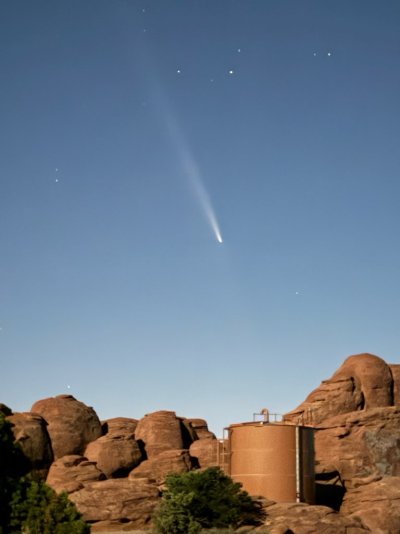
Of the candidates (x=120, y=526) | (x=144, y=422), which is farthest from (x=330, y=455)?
(x=120, y=526)

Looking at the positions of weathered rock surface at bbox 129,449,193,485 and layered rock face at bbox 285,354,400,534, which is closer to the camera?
layered rock face at bbox 285,354,400,534

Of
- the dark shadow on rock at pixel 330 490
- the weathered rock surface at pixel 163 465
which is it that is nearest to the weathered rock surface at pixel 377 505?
the dark shadow on rock at pixel 330 490

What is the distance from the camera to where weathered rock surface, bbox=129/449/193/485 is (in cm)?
5869

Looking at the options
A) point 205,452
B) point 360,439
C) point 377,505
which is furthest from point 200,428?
A: point 377,505

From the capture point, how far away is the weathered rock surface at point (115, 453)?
60.7 m

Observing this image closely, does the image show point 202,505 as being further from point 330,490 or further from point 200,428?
point 200,428

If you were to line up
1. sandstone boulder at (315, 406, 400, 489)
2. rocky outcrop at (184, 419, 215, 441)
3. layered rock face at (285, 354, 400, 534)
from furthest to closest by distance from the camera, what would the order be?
rocky outcrop at (184, 419, 215, 441)
sandstone boulder at (315, 406, 400, 489)
layered rock face at (285, 354, 400, 534)

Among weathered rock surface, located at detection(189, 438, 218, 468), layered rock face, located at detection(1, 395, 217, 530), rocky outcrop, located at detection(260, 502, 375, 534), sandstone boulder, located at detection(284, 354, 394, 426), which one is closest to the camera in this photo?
rocky outcrop, located at detection(260, 502, 375, 534)

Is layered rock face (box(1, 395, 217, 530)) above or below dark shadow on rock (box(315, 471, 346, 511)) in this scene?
above

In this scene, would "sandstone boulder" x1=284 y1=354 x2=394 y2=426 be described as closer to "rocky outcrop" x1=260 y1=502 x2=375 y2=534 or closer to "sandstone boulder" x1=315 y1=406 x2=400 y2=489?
"sandstone boulder" x1=315 y1=406 x2=400 y2=489

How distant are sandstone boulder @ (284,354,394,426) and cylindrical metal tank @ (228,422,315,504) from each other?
16707 mm

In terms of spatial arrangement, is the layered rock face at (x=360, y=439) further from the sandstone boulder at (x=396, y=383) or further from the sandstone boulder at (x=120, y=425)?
the sandstone boulder at (x=120, y=425)

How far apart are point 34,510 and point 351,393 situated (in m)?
43.7

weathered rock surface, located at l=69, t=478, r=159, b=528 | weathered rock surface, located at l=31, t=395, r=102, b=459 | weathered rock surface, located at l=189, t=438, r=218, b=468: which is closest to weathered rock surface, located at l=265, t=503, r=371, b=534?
weathered rock surface, located at l=69, t=478, r=159, b=528
